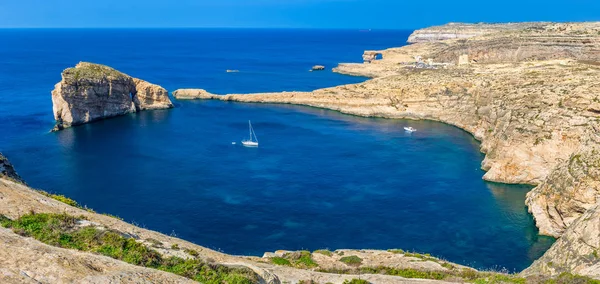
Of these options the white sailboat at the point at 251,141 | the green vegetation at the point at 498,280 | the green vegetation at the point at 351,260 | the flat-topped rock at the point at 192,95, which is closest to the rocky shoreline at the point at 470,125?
the green vegetation at the point at 351,260

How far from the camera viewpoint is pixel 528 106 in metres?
69.9

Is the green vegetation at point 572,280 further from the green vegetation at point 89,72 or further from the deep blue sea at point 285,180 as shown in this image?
the green vegetation at point 89,72

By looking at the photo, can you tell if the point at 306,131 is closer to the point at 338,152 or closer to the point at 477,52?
the point at 338,152

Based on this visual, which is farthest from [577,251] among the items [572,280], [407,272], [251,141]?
[251,141]

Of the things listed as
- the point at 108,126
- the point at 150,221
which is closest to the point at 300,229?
the point at 150,221

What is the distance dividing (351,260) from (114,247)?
15.6m

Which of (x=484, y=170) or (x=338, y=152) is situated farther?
(x=338, y=152)

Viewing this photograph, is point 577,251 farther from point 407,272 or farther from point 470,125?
point 470,125

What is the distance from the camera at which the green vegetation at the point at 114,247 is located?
20.5 meters

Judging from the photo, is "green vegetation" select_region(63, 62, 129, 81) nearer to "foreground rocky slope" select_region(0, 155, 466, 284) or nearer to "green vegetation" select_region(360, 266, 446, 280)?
"foreground rocky slope" select_region(0, 155, 466, 284)

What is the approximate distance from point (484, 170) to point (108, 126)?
2748 inches

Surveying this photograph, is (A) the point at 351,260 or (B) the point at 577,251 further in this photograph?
(A) the point at 351,260

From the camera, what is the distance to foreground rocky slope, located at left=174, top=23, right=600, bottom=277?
47.6 meters

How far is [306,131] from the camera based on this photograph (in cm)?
9388
